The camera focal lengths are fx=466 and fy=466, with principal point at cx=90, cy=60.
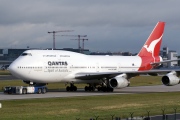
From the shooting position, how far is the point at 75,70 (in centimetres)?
5678

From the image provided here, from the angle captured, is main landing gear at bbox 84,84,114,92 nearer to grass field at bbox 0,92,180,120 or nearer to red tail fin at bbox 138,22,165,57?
red tail fin at bbox 138,22,165,57

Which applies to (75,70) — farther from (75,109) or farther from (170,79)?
(75,109)

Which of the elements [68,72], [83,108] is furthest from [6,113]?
[68,72]

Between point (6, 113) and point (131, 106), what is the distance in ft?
35.0

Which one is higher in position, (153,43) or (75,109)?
(153,43)

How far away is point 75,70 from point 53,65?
11.4 ft

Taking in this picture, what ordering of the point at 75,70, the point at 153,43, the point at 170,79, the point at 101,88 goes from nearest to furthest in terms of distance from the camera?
the point at 170,79 → the point at 75,70 → the point at 101,88 → the point at 153,43

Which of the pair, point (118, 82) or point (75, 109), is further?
point (118, 82)

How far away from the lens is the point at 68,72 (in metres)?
56.0

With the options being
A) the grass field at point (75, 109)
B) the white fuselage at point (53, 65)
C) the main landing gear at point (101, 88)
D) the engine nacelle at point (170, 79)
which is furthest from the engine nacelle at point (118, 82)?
the grass field at point (75, 109)

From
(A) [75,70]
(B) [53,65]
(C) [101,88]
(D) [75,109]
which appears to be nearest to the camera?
(D) [75,109]

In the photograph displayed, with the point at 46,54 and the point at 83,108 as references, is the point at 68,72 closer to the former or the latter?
the point at 46,54

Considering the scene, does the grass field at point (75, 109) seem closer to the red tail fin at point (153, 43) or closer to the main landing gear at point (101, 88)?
the main landing gear at point (101, 88)

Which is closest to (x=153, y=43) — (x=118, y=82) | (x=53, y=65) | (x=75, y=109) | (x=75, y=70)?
(x=118, y=82)
